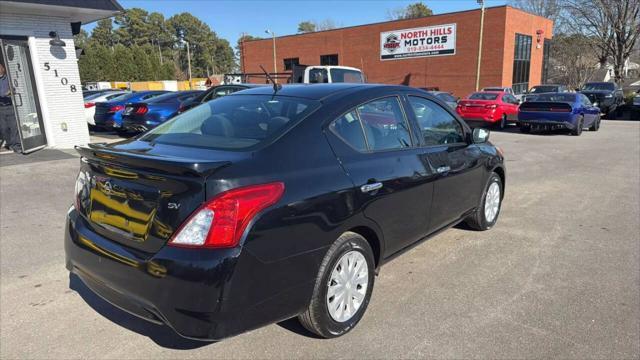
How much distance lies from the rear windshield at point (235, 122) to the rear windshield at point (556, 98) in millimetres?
14634

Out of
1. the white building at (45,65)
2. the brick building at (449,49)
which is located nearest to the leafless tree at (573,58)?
the brick building at (449,49)

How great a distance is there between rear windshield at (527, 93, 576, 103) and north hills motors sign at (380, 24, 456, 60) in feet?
63.9

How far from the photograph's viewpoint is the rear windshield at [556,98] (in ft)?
49.5

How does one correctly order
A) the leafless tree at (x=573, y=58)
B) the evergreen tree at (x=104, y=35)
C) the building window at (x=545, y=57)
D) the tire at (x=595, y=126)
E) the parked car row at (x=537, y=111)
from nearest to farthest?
the parked car row at (x=537, y=111) < the tire at (x=595, y=126) < the building window at (x=545, y=57) < the leafless tree at (x=573, y=58) < the evergreen tree at (x=104, y=35)

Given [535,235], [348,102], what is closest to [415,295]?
[348,102]

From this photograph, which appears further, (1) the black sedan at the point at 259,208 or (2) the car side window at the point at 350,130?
(2) the car side window at the point at 350,130

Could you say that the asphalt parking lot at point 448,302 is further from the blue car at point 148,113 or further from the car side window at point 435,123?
the blue car at point 148,113

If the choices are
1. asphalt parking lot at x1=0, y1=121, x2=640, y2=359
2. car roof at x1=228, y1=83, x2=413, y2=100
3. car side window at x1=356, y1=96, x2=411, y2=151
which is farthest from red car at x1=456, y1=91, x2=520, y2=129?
car roof at x1=228, y1=83, x2=413, y2=100

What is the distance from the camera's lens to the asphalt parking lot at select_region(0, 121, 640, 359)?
9.23 ft

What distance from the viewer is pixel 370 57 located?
38938 mm

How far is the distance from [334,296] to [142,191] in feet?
4.41

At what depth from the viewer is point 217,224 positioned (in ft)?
7.24

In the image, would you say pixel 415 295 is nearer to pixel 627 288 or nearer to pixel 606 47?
pixel 627 288

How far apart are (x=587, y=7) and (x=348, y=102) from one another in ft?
152
